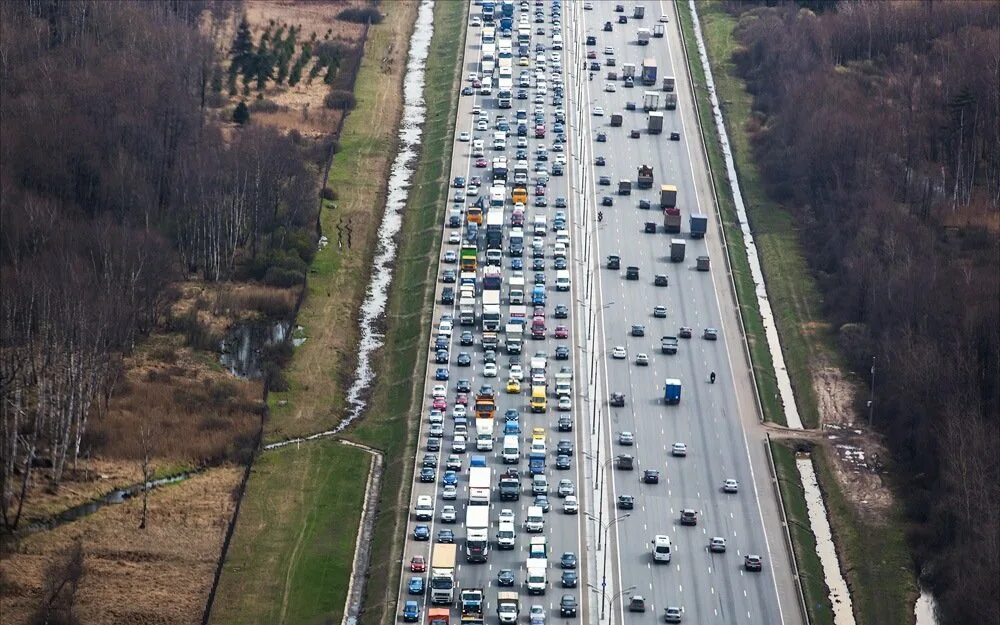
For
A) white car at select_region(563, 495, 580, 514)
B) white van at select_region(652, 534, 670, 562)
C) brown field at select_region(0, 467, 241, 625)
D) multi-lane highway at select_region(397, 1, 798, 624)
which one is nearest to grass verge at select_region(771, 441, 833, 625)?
multi-lane highway at select_region(397, 1, 798, 624)

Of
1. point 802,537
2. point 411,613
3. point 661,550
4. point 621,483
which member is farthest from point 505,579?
point 802,537

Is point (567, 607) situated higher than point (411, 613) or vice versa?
point (567, 607)

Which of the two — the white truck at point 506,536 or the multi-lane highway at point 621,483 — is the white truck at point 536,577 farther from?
the white truck at point 506,536

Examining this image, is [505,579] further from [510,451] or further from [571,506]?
[510,451]

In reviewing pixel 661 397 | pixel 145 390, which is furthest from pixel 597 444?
pixel 145 390

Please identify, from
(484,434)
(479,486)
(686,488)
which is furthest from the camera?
(484,434)

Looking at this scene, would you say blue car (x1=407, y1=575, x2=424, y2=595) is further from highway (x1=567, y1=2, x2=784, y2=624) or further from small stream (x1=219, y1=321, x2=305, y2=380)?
small stream (x1=219, y1=321, x2=305, y2=380)

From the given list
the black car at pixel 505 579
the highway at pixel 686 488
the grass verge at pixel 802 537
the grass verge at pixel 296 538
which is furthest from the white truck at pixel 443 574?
the grass verge at pixel 802 537
